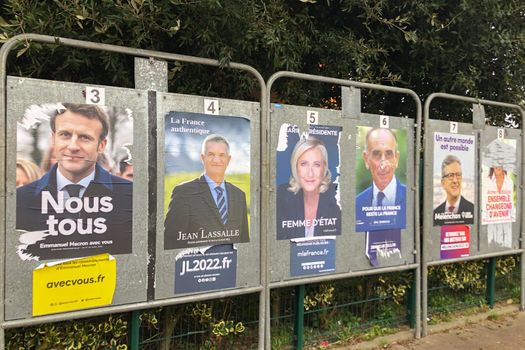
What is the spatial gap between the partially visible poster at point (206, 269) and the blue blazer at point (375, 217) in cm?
134

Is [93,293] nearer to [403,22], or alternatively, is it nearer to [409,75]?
[403,22]

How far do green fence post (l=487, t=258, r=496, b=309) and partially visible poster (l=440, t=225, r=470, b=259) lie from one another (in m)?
0.84

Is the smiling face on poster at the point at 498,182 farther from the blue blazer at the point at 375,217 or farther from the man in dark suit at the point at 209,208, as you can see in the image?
the man in dark suit at the point at 209,208

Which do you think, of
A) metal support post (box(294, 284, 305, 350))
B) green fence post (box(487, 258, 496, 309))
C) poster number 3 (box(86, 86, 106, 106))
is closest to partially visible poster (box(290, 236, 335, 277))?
metal support post (box(294, 284, 305, 350))

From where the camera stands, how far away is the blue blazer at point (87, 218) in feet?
9.36

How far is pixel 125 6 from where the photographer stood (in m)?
3.32

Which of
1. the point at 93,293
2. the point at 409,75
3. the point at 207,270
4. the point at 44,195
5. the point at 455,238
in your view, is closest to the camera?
the point at 44,195

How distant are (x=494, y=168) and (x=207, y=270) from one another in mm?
3881

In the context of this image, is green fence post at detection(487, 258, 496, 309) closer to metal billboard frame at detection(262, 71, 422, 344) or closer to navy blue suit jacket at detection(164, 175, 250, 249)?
metal billboard frame at detection(262, 71, 422, 344)

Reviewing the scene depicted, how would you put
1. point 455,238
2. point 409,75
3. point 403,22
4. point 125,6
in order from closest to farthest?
point 125,6
point 403,22
point 455,238
point 409,75

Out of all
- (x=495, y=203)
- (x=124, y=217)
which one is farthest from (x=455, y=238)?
(x=124, y=217)

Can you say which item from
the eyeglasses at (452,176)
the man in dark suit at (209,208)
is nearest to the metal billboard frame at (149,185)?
the man in dark suit at (209,208)

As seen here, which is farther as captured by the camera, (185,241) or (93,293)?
(185,241)

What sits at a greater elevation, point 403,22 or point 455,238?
point 403,22
